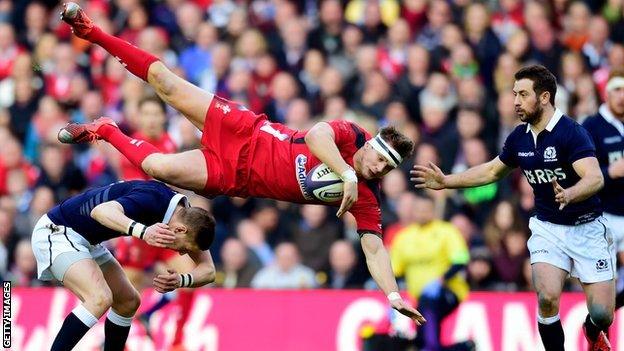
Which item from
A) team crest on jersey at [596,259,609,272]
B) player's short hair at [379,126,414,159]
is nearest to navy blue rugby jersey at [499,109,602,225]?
team crest on jersey at [596,259,609,272]

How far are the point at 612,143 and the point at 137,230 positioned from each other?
4547 millimetres

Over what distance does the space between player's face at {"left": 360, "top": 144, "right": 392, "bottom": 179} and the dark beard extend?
1.20m

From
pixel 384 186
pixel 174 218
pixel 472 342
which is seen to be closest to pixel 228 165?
pixel 174 218

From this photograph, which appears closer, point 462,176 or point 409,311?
point 409,311

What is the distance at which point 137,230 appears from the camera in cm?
1110

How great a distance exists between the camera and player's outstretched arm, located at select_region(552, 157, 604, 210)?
11.1 meters

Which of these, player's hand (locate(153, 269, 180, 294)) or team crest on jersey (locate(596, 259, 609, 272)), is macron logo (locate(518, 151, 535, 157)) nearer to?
team crest on jersey (locate(596, 259, 609, 272))

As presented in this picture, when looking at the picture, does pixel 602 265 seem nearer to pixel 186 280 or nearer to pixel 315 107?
pixel 186 280

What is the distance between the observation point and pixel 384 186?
1672cm

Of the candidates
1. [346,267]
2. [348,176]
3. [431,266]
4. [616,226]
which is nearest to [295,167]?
[348,176]

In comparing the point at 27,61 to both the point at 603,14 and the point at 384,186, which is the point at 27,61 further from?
the point at 603,14

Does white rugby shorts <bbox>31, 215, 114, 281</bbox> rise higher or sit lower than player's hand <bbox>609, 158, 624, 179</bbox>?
lower

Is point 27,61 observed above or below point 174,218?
above

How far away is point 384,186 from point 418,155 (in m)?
0.55
